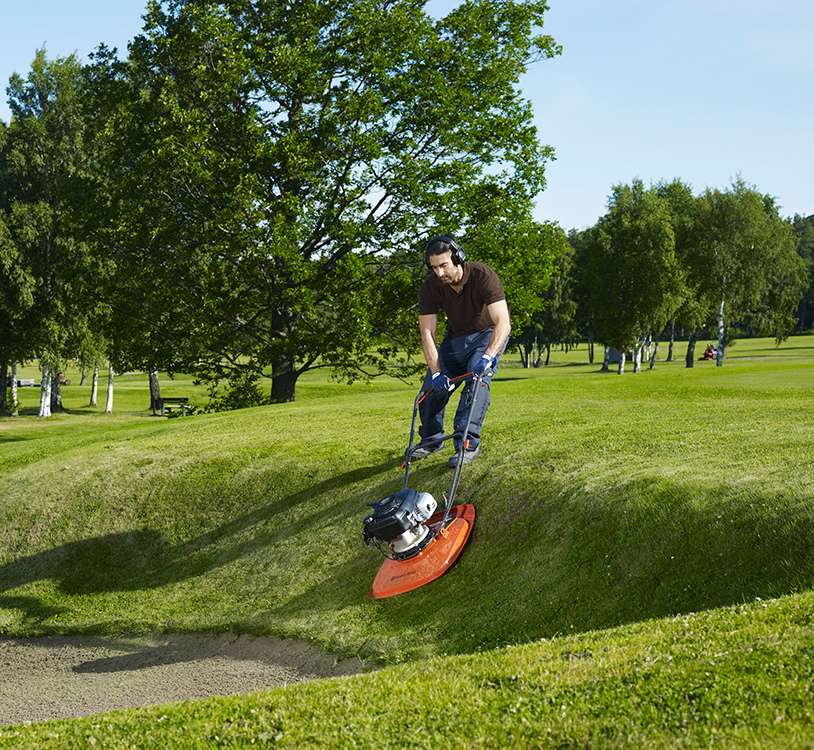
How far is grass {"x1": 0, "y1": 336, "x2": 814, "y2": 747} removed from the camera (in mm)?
4914

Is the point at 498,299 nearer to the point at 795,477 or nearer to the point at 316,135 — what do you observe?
the point at 795,477

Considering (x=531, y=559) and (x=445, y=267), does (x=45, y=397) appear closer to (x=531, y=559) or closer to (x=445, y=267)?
(x=445, y=267)

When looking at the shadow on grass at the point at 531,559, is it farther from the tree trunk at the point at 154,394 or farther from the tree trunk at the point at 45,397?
the tree trunk at the point at 154,394

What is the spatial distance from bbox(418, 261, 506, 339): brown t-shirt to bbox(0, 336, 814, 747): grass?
7.65 ft

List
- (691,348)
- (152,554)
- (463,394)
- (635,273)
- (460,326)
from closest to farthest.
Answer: (460,326) → (463,394) → (152,554) → (635,273) → (691,348)

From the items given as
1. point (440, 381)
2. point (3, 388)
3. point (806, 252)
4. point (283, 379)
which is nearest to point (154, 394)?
point (3, 388)

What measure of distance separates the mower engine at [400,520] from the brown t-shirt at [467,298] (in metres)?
2.29

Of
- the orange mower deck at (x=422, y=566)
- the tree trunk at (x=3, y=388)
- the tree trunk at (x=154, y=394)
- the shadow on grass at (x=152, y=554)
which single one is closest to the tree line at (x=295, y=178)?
the shadow on grass at (x=152, y=554)

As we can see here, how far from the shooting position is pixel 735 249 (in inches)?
2306

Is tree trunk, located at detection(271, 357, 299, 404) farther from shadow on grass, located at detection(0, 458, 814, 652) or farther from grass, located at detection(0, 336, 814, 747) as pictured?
shadow on grass, located at detection(0, 458, 814, 652)

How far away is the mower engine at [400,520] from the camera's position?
8.09 meters

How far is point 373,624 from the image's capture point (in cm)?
864

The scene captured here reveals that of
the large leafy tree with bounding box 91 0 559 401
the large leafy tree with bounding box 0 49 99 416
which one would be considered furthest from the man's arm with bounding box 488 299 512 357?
the large leafy tree with bounding box 0 49 99 416

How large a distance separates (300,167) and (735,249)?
4489 centimetres
